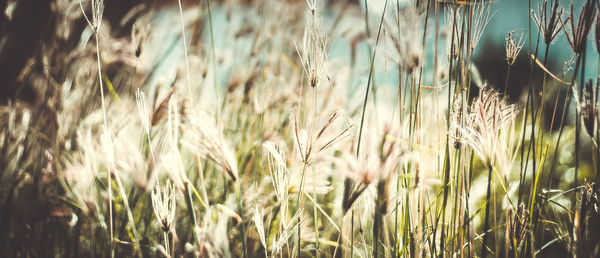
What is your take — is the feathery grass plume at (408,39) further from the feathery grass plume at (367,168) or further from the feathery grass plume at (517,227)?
the feathery grass plume at (517,227)

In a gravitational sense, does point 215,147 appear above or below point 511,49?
below

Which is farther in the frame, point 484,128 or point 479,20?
point 479,20

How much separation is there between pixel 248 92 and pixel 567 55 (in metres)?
0.75

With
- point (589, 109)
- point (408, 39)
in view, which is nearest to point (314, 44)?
point (408, 39)

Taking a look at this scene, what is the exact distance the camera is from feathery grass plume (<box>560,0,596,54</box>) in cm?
39

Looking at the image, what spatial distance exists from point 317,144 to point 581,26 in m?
0.36

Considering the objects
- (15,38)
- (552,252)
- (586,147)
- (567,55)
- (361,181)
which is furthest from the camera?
(15,38)

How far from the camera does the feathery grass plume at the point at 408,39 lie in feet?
1.37

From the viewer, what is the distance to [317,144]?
403mm

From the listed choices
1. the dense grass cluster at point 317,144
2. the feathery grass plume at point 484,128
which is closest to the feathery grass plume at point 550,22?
the dense grass cluster at point 317,144

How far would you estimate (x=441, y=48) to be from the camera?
57 cm

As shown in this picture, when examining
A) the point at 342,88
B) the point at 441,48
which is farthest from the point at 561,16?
the point at 342,88

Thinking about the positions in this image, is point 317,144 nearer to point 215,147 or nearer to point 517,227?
point 215,147

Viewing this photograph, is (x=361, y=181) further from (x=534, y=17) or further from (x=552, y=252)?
(x=552, y=252)
